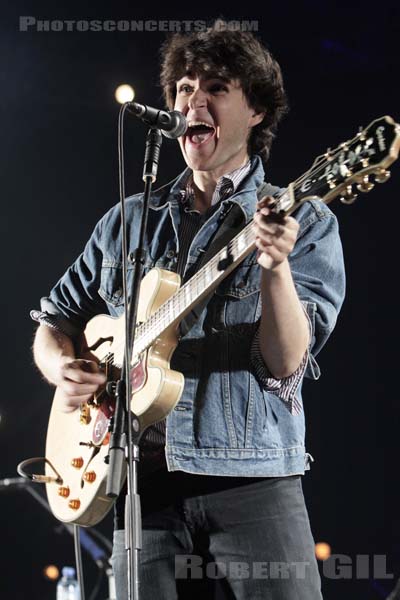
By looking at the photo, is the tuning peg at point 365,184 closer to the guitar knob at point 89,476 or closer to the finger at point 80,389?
the finger at point 80,389

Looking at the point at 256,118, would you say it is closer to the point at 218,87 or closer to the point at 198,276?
the point at 218,87

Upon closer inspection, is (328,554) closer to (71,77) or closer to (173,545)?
(173,545)

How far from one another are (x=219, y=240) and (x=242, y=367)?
37 cm

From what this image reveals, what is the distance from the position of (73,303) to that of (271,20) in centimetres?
306

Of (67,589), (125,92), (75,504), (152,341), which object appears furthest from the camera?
(125,92)

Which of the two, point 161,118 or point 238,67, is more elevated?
point 238,67

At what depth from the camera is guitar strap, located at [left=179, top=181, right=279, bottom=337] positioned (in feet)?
6.56

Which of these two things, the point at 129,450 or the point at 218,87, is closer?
the point at 129,450

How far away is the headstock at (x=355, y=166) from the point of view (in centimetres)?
158

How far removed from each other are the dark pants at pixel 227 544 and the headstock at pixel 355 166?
70cm

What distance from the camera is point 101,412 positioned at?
2137 millimetres

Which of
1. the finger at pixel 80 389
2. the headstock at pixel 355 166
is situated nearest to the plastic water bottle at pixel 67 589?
the finger at pixel 80 389

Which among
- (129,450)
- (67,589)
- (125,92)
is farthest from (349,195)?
(67,589)

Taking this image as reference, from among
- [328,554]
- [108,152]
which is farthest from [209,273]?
[108,152]
